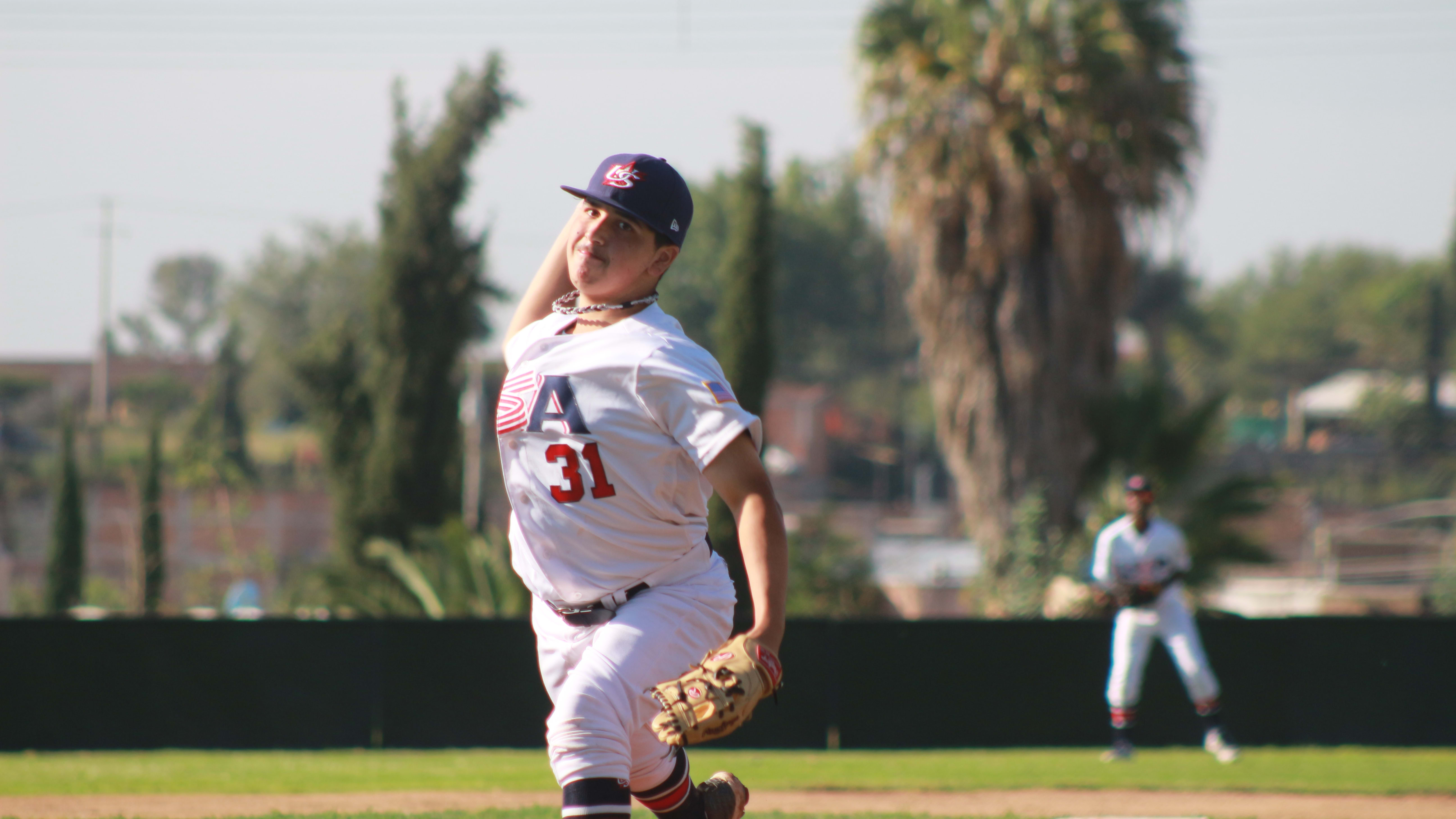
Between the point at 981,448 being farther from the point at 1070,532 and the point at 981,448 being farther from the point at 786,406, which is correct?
the point at 786,406

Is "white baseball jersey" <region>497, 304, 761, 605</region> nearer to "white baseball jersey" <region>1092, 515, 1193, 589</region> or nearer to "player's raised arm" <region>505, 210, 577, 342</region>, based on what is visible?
"player's raised arm" <region>505, 210, 577, 342</region>

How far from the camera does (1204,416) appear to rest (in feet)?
57.3

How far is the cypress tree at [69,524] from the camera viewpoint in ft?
88.0

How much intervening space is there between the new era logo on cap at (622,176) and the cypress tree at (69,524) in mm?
25771

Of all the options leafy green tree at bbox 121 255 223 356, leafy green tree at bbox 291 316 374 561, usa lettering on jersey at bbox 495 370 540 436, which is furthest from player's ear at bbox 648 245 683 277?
leafy green tree at bbox 121 255 223 356

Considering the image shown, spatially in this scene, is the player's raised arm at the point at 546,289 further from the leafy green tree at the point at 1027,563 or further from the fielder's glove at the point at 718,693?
the leafy green tree at the point at 1027,563

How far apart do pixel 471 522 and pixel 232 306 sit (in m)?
73.2

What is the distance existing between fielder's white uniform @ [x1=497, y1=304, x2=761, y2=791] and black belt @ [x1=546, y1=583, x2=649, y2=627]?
1cm

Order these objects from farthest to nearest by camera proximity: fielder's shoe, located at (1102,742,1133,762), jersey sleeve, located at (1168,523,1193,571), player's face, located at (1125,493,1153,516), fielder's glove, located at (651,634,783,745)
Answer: player's face, located at (1125,493,1153,516) → jersey sleeve, located at (1168,523,1193,571) → fielder's shoe, located at (1102,742,1133,762) → fielder's glove, located at (651,634,783,745)

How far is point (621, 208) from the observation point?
364 cm

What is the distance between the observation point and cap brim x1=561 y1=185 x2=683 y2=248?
3643 mm

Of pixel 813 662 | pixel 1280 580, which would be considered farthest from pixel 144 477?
pixel 1280 580

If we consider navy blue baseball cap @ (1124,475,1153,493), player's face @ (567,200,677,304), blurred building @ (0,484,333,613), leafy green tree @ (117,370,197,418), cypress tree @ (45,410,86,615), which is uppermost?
Result: player's face @ (567,200,677,304)

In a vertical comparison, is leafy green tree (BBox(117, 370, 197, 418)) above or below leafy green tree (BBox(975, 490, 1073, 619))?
below
